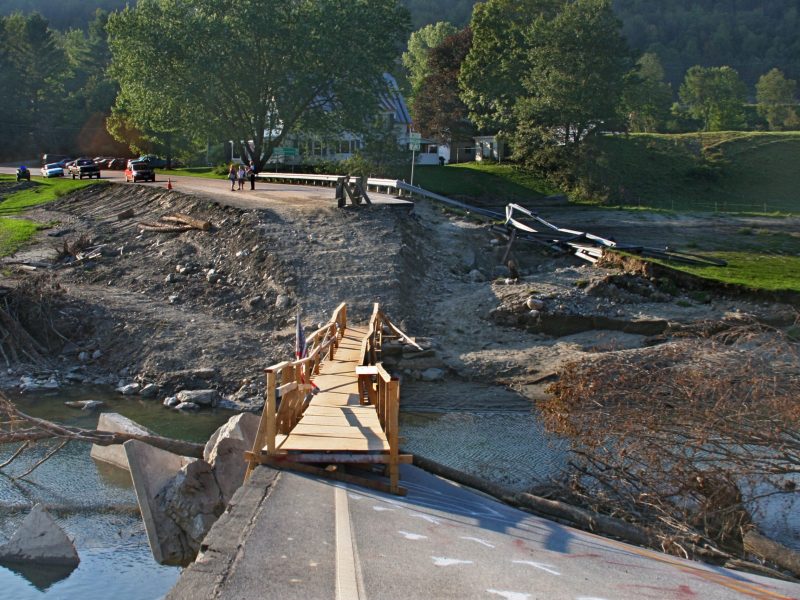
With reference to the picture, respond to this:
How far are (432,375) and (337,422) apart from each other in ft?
34.1

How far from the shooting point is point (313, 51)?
47938 mm

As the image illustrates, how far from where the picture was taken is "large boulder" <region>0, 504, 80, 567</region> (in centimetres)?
1285

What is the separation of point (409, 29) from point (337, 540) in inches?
1789

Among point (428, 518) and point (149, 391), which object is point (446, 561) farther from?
point (149, 391)

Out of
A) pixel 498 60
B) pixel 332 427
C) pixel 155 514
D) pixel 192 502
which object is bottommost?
pixel 155 514

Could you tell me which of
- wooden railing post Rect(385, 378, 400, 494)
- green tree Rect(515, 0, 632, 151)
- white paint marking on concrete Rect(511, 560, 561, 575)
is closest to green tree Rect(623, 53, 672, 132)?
green tree Rect(515, 0, 632, 151)

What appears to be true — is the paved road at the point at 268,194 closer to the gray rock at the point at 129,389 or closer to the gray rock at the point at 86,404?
the gray rock at the point at 129,389

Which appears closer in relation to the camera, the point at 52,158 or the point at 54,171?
the point at 54,171

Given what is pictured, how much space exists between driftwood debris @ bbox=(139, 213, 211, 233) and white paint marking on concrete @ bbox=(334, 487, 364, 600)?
79.9 ft

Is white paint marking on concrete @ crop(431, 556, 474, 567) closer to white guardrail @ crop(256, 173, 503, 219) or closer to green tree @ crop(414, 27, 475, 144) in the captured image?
white guardrail @ crop(256, 173, 503, 219)

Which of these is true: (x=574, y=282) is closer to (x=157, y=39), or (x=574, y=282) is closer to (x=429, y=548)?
(x=429, y=548)

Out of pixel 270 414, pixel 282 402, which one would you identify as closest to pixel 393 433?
pixel 270 414

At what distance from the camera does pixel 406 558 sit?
8859 millimetres

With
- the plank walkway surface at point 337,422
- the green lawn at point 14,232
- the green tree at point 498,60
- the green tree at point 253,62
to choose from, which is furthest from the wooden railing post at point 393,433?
the green tree at point 498,60
